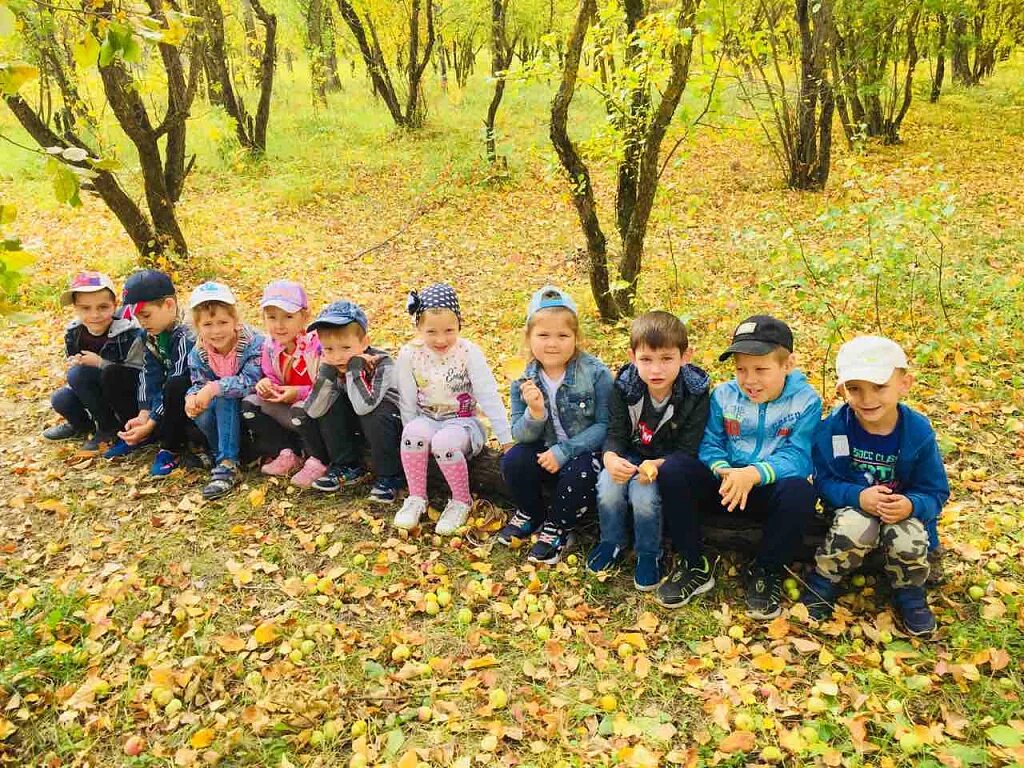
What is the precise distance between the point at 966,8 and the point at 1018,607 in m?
13.0

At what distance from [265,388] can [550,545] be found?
2209 mm

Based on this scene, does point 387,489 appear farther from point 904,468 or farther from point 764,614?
point 904,468

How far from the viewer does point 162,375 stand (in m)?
5.07

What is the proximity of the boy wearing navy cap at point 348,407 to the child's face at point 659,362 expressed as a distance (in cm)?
173

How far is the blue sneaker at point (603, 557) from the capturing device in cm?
383

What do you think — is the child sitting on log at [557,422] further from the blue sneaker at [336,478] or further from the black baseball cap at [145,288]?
the black baseball cap at [145,288]

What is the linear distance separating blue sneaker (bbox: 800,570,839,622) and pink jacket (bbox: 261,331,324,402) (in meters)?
3.34

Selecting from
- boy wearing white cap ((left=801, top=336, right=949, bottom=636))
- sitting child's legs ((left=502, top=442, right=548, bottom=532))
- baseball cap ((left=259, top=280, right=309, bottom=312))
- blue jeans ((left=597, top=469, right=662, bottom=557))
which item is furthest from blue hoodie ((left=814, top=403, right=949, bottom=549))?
baseball cap ((left=259, top=280, right=309, bottom=312))

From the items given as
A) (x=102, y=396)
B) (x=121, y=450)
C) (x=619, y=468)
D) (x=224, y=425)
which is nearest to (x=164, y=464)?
(x=121, y=450)

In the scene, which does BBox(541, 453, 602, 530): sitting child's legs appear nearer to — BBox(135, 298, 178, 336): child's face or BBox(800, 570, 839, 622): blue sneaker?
BBox(800, 570, 839, 622): blue sneaker

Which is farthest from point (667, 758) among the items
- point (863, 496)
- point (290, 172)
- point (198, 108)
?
point (198, 108)

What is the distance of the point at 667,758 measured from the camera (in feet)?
9.12

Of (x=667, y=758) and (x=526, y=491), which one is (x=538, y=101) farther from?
(x=667, y=758)

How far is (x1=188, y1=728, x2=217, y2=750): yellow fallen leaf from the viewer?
294cm
